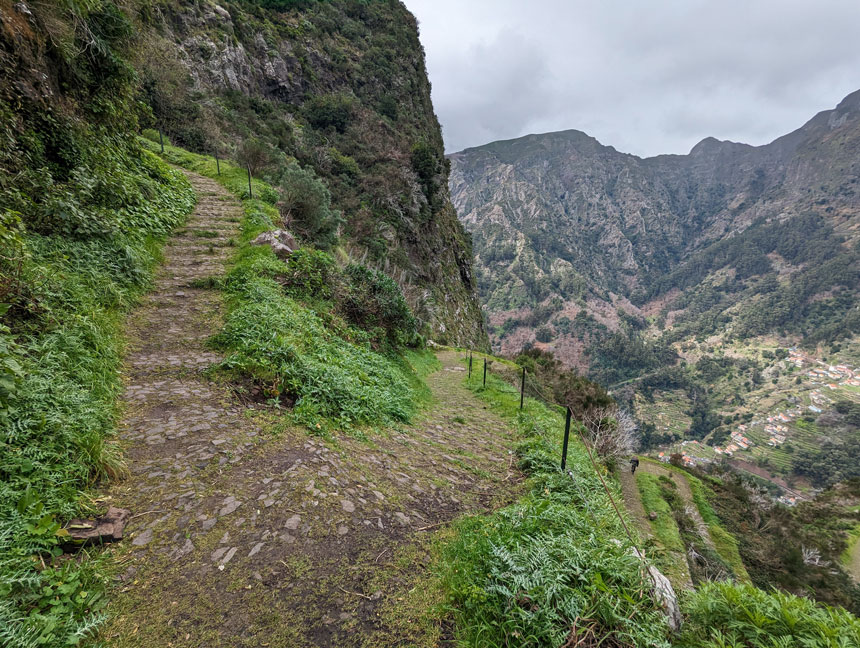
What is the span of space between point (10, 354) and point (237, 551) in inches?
103

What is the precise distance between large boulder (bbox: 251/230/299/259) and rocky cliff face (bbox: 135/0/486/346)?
11199mm

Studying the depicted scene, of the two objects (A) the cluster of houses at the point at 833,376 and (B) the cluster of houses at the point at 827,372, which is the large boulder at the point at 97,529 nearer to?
(A) the cluster of houses at the point at 833,376

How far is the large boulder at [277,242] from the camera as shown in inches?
366

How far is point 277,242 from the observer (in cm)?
949

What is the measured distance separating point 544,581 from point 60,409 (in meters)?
4.23

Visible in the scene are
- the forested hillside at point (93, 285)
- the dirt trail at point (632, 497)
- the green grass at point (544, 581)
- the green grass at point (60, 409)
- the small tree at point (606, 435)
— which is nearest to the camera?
the green grass at point (60, 409)

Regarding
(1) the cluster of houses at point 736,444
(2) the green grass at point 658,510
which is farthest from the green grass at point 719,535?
(1) the cluster of houses at point 736,444

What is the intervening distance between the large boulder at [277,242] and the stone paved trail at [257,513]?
396cm

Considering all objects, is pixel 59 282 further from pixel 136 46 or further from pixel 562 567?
pixel 136 46

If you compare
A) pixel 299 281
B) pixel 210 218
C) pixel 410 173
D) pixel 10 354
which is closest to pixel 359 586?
pixel 10 354

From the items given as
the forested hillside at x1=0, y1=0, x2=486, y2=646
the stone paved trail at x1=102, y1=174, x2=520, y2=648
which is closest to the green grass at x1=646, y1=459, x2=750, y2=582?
the stone paved trail at x1=102, y1=174, x2=520, y2=648

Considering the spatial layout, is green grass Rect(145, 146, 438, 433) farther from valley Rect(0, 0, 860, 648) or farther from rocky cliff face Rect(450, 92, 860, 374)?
rocky cliff face Rect(450, 92, 860, 374)

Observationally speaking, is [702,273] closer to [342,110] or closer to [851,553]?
[851,553]

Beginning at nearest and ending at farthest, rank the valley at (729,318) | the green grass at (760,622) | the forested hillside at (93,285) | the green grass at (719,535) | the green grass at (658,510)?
the green grass at (760,622), the forested hillside at (93,285), the green grass at (658,510), the green grass at (719,535), the valley at (729,318)
